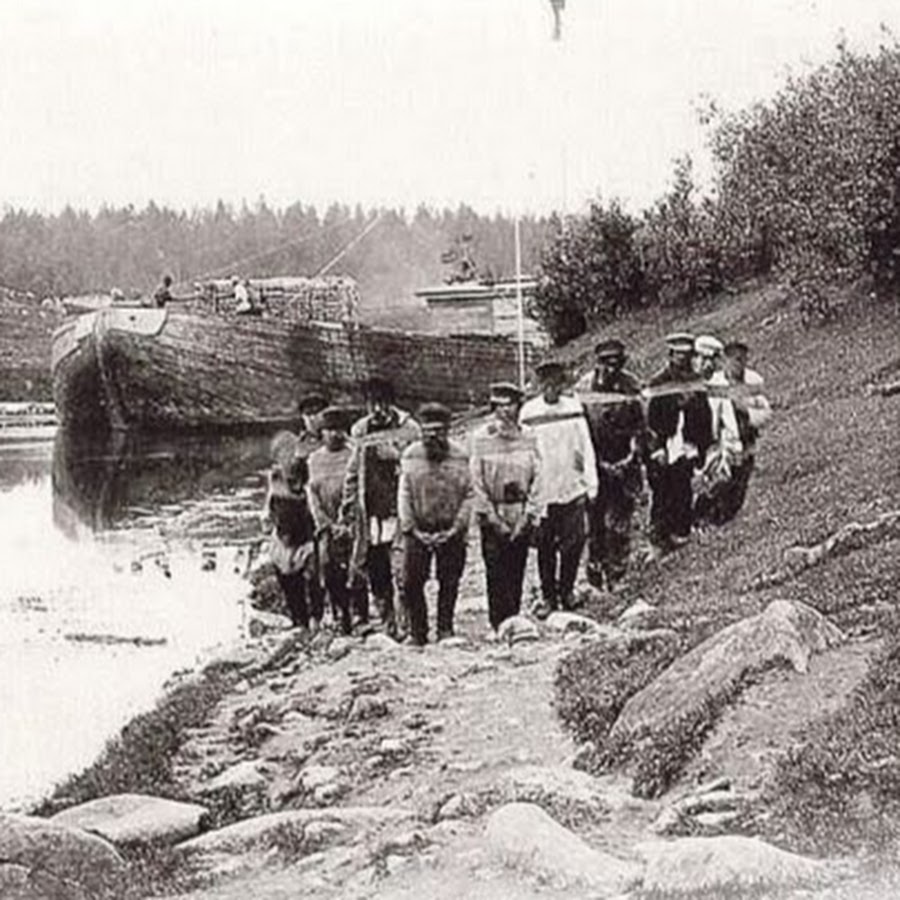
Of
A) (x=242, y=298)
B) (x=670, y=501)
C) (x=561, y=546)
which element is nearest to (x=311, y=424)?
(x=561, y=546)

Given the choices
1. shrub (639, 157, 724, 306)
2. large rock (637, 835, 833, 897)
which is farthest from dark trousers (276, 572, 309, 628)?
shrub (639, 157, 724, 306)

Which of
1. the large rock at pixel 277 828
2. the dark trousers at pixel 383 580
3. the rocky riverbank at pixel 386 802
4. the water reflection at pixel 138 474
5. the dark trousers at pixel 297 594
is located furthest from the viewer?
the water reflection at pixel 138 474

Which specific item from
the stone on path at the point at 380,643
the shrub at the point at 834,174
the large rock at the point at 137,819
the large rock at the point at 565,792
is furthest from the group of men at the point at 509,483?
the shrub at the point at 834,174

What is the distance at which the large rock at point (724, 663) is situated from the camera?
7.80 meters

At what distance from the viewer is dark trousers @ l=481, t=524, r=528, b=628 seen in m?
11.6

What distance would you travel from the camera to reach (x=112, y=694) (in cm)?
1300

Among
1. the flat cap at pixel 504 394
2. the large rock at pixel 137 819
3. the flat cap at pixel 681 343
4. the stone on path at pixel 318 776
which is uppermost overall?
the flat cap at pixel 681 343

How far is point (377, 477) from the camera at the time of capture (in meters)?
11.9

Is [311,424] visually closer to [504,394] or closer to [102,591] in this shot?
[504,394]

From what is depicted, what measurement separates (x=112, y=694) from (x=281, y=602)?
3116mm

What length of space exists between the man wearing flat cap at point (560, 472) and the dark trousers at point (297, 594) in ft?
6.11

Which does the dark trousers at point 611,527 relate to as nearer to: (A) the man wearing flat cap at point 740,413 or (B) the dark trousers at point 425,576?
(A) the man wearing flat cap at point 740,413

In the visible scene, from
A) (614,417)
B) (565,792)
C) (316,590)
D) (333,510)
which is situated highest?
(614,417)

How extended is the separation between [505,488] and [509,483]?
56mm
